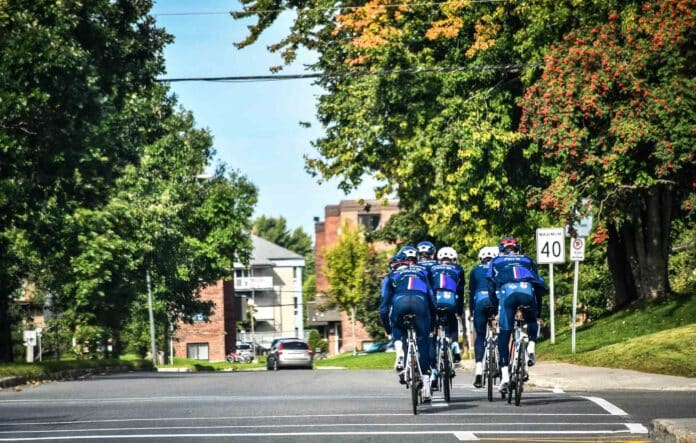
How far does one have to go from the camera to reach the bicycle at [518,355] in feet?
53.5

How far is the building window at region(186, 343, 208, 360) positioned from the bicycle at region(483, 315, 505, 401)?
308ft

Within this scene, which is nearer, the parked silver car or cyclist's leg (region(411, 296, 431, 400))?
cyclist's leg (region(411, 296, 431, 400))

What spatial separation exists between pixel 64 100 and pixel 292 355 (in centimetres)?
2561

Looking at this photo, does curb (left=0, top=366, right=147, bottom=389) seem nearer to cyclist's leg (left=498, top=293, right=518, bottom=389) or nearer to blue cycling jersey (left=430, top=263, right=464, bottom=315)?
blue cycling jersey (left=430, top=263, right=464, bottom=315)

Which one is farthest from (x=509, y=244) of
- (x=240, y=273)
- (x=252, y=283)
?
(x=240, y=273)

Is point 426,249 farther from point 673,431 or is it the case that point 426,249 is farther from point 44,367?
point 44,367

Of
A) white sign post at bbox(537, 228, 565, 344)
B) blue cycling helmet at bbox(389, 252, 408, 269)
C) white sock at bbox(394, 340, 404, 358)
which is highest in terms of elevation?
white sign post at bbox(537, 228, 565, 344)

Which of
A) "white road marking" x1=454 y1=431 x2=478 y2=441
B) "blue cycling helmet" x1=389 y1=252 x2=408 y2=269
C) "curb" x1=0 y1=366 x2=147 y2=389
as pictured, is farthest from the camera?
"curb" x1=0 y1=366 x2=147 y2=389

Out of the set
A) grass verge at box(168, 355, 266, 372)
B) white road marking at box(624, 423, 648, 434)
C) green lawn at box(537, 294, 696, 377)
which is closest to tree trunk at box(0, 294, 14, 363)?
green lawn at box(537, 294, 696, 377)

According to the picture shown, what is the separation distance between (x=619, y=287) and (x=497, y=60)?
850 centimetres

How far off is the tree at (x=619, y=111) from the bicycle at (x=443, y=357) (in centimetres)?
1402

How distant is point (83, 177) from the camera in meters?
33.5

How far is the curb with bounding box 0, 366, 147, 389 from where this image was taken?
1110 inches

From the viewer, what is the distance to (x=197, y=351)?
364 ft
